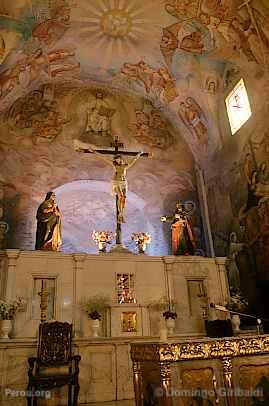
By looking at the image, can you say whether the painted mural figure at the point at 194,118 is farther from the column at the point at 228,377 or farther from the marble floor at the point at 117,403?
the column at the point at 228,377

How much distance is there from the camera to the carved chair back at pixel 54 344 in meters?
7.16

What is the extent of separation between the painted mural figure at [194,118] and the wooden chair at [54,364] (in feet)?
32.1

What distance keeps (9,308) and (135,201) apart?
7910mm

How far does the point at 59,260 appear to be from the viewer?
9.49 metres

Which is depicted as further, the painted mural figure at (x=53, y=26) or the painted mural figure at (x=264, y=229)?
the painted mural figure at (x=53, y=26)

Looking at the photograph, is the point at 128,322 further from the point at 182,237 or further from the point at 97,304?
the point at 182,237

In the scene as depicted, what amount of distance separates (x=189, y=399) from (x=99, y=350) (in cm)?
423

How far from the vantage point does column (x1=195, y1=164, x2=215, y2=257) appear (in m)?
13.6

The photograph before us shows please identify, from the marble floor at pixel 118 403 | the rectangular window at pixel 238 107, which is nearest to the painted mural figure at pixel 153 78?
the rectangular window at pixel 238 107

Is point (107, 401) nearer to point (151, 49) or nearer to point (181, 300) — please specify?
point (181, 300)

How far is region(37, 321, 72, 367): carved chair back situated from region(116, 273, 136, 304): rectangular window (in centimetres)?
230

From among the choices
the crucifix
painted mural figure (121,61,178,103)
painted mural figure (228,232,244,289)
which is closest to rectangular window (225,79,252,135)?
painted mural figure (121,61,178,103)

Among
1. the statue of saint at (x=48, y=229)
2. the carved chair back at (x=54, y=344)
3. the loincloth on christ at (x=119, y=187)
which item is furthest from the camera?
the loincloth on christ at (x=119, y=187)

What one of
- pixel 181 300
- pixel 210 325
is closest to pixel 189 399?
pixel 210 325
